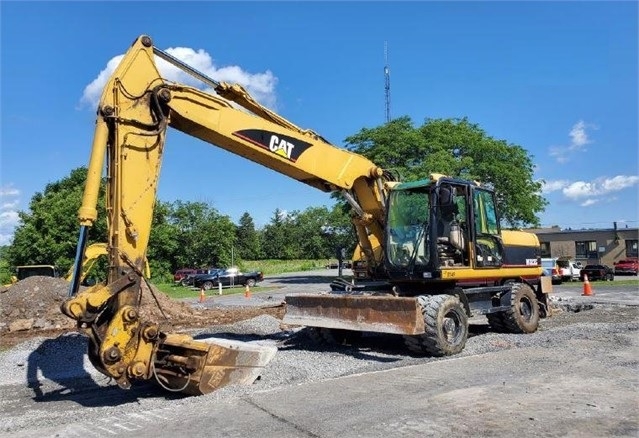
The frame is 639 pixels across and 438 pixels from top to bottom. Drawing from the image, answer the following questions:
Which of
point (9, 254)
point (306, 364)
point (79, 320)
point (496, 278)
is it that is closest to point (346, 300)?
point (306, 364)

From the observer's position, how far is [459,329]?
970 cm

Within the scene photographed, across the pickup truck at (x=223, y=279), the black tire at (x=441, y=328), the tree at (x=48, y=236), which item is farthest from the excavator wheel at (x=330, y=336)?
the tree at (x=48, y=236)

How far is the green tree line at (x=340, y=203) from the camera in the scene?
36094 millimetres

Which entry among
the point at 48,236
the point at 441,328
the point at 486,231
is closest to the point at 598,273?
Result: the point at 486,231

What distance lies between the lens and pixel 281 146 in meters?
8.89

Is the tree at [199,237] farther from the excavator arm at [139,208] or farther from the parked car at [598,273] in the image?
the excavator arm at [139,208]

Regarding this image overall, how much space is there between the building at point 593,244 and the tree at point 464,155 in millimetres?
14247

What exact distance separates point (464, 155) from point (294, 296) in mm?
29543


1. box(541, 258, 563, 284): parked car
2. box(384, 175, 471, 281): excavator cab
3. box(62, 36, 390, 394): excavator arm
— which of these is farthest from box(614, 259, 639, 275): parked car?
box(62, 36, 390, 394): excavator arm

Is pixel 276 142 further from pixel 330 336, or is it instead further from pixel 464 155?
pixel 464 155

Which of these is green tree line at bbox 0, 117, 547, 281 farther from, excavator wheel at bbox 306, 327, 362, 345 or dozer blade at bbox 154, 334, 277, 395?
dozer blade at bbox 154, 334, 277, 395

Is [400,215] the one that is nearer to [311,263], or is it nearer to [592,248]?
[592,248]

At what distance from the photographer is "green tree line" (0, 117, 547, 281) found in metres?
36.1

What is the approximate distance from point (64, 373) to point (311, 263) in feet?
255
